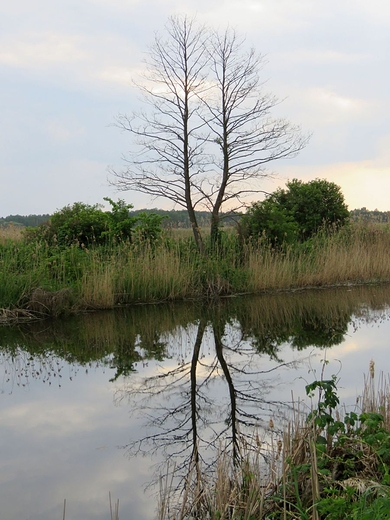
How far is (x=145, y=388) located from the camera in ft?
21.0

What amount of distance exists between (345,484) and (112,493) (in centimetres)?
150

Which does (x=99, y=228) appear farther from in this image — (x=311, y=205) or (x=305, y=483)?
(x=305, y=483)

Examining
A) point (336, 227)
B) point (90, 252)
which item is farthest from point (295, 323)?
point (336, 227)

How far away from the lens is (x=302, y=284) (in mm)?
14656

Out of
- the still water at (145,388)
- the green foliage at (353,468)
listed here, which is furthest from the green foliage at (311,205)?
the green foliage at (353,468)

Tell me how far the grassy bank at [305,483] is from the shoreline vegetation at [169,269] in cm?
739

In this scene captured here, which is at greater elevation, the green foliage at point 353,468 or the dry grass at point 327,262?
the dry grass at point 327,262

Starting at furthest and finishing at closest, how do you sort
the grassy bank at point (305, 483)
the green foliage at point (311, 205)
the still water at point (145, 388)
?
1. the green foliage at point (311, 205)
2. the still water at point (145, 388)
3. the grassy bank at point (305, 483)

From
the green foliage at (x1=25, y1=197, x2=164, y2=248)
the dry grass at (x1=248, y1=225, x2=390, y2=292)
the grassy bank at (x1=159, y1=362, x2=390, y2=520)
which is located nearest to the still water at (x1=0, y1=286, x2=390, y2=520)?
the grassy bank at (x1=159, y1=362, x2=390, y2=520)

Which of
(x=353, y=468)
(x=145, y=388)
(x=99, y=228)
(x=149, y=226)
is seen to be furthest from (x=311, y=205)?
(x=353, y=468)

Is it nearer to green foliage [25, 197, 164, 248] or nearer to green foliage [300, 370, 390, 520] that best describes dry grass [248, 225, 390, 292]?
green foliage [25, 197, 164, 248]

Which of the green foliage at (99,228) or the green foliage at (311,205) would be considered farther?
the green foliage at (311,205)

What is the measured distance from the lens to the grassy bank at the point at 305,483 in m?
3.13

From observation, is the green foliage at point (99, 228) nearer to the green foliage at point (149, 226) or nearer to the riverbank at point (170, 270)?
the green foliage at point (149, 226)
